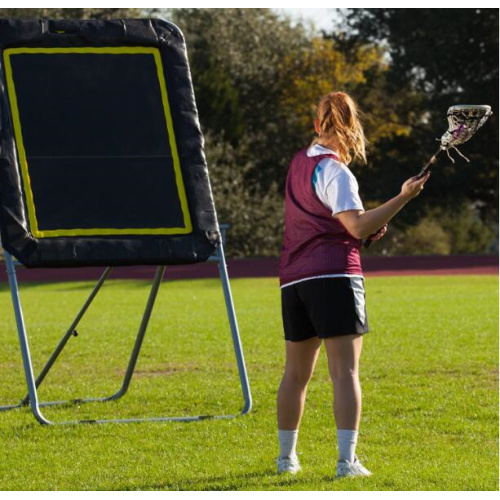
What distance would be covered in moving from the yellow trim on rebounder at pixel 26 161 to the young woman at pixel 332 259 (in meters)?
1.64

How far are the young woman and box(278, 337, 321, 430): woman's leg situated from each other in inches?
2.5

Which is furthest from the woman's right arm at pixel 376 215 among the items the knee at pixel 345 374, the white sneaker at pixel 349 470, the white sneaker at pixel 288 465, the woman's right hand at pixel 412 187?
the white sneaker at pixel 288 465

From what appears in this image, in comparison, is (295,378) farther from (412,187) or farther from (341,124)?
(341,124)

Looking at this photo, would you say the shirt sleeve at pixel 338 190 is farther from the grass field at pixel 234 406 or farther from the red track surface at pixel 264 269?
the red track surface at pixel 264 269

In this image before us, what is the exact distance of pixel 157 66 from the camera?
794cm

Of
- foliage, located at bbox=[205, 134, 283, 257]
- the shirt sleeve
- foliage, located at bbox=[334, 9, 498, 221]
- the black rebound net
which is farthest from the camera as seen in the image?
foliage, located at bbox=[334, 9, 498, 221]

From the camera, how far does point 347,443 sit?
596cm

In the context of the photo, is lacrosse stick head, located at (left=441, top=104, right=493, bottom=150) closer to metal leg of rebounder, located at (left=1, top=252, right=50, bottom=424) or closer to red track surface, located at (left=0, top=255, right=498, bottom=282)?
metal leg of rebounder, located at (left=1, top=252, right=50, bottom=424)

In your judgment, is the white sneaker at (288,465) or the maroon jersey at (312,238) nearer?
the maroon jersey at (312,238)

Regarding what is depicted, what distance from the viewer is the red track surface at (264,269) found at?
1092 inches

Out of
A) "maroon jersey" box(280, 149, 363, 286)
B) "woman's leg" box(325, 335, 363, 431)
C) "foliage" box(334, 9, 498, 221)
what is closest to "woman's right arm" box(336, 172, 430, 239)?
"maroon jersey" box(280, 149, 363, 286)

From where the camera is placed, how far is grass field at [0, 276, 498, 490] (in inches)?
252

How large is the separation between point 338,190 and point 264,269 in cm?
2461

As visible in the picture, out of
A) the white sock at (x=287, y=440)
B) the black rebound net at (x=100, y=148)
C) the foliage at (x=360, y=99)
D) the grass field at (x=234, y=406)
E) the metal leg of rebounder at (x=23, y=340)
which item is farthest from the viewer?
the foliage at (x=360, y=99)
